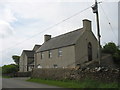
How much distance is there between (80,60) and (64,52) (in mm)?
3613

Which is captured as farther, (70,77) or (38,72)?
(38,72)

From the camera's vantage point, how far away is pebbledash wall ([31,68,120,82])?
57.7ft

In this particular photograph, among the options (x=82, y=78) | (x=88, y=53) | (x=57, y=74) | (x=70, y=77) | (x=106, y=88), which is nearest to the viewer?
(x=106, y=88)

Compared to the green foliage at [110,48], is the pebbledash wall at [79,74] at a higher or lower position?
lower

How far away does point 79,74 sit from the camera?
21625mm

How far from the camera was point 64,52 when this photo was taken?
34.2 meters

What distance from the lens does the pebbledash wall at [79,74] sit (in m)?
17.6

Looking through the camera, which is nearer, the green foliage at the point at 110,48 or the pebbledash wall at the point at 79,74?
the pebbledash wall at the point at 79,74

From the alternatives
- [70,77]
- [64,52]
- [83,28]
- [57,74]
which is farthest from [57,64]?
[70,77]

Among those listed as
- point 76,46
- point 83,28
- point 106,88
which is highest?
point 83,28

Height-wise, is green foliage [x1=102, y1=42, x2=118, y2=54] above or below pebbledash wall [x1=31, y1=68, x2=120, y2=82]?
above

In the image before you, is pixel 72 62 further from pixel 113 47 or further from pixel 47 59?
pixel 113 47

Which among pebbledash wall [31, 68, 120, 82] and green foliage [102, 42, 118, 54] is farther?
green foliage [102, 42, 118, 54]

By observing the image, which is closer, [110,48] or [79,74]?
[79,74]
